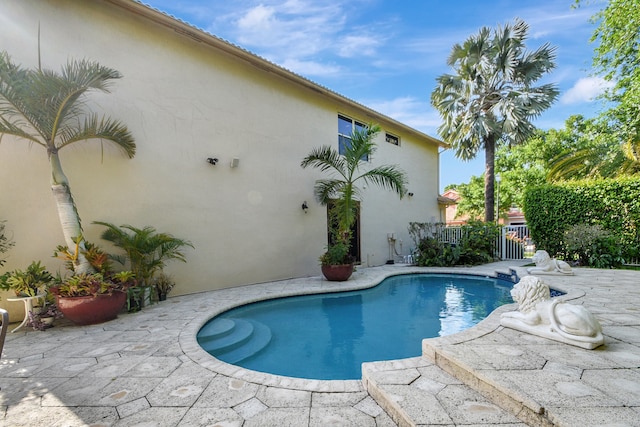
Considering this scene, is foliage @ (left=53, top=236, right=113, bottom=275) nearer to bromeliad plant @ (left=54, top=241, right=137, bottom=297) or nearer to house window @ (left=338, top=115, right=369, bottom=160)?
bromeliad plant @ (left=54, top=241, right=137, bottom=297)

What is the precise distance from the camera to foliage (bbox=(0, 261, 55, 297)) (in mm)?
4484

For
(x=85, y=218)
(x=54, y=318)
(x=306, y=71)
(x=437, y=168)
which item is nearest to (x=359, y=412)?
(x=54, y=318)

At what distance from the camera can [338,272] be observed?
828 centimetres

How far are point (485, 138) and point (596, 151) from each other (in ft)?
15.0

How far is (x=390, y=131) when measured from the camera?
1320 cm

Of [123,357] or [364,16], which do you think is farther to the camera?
[364,16]

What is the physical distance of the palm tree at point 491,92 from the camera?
1165 centimetres

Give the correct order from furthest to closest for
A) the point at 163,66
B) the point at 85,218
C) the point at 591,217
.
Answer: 1. the point at 591,217
2. the point at 163,66
3. the point at 85,218

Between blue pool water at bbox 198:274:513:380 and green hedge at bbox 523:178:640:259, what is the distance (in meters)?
3.74

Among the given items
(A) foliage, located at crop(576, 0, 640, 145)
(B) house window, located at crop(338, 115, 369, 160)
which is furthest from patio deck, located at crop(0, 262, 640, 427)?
(A) foliage, located at crop(576, 0, 640, 145)

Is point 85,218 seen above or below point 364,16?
below

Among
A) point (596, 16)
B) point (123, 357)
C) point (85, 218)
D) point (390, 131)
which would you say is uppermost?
point (596, 16)

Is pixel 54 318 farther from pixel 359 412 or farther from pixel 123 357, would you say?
pixel 359 412

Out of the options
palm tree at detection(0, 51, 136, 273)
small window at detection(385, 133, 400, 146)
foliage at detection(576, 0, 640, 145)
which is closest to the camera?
palm tree at detection(0, 51, 136, 273)
